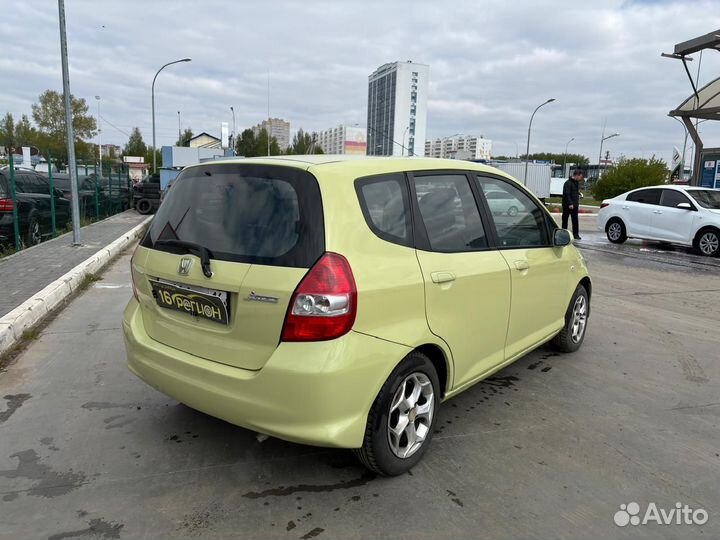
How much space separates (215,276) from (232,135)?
2702 inches

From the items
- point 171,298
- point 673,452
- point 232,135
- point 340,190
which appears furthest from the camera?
point 232,135

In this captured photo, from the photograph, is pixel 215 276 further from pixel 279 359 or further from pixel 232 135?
pixel 232 135

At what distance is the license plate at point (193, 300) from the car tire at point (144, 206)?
19.4 metres

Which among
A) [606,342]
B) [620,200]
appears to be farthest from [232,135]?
[606,342]

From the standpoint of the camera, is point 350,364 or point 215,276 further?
point 215,276

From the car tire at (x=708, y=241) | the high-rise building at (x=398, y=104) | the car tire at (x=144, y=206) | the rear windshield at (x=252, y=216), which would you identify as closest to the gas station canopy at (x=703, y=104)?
the car tire at (x=708, y=241)

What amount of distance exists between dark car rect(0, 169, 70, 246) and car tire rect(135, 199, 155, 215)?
7.67m

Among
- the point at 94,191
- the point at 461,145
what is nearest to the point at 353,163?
the point at 94,191

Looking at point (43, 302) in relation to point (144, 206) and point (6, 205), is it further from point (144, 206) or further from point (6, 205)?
point (144, 206)

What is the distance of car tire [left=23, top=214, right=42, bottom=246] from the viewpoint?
1059 centimetres

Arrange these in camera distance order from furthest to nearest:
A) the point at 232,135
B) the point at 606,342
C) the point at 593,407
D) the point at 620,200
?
the point at 232,135
the point at 620,200
the point at 606,342
the point at 593,407

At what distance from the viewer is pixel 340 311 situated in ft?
8.17

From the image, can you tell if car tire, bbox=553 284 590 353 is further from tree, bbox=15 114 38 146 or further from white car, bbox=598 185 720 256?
tree, bbox=15 114 38 146

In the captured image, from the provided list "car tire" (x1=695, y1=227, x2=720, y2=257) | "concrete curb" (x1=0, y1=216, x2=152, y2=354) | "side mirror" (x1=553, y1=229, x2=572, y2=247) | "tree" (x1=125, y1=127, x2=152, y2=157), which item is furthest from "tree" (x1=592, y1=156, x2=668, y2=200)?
"tree" (x1=125, y1=127, x2=152, y2=157)
